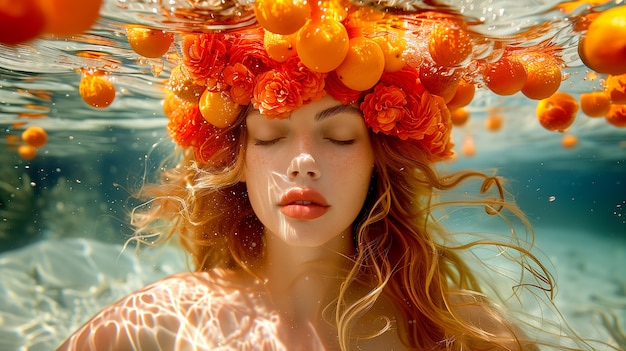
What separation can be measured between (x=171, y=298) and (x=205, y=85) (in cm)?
146

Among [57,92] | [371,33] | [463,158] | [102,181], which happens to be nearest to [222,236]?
[371,33]

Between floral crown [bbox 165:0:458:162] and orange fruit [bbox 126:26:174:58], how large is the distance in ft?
0.79

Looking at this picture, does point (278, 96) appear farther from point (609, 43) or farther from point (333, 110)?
point (609, 43)

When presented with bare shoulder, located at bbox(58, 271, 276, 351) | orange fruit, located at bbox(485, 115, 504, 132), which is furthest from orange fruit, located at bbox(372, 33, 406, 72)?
orange fruit, located at bbox(485, 115, 504, 132)

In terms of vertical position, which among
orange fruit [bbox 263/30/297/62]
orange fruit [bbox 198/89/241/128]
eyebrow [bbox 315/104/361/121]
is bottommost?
orange fruit [bbox 198/89/241/128]

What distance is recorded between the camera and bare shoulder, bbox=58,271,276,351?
3104mm

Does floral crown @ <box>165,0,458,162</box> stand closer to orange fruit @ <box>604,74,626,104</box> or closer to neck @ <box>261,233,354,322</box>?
neck @ <box>261,233,354,322</box>

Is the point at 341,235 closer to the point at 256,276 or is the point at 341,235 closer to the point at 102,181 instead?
the point at 256,276

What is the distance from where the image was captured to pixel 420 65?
327cm

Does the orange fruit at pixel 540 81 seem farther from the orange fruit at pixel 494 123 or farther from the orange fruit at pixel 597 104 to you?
the orange fruit at pixel 494 123

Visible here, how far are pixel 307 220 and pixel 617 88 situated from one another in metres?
3.16

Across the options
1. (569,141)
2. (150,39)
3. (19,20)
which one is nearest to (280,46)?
(150,39)

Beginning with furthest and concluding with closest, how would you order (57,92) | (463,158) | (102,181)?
(102,181), (463,158), (57,92)

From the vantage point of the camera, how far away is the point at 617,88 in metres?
4.19
